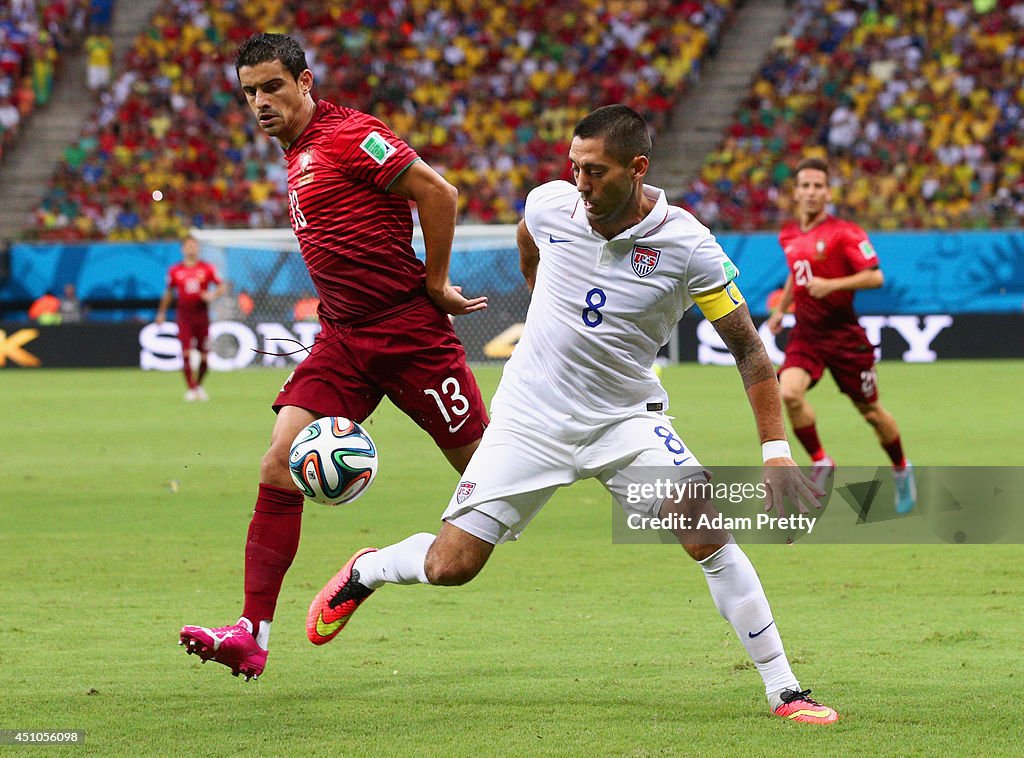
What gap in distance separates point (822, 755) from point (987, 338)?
67.0ft

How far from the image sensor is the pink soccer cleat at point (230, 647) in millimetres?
4891

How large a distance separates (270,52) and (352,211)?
0.65 meters

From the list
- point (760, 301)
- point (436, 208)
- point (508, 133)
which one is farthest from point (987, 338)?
point (436, 208)

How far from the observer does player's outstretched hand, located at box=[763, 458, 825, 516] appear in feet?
14.5

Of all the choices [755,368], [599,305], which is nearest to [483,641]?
[599,305]

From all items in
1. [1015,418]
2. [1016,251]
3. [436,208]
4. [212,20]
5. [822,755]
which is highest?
[436,208]

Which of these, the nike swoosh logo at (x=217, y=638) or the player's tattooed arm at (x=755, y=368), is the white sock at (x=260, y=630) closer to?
the nike swoosh logo at (x=217, y=638)

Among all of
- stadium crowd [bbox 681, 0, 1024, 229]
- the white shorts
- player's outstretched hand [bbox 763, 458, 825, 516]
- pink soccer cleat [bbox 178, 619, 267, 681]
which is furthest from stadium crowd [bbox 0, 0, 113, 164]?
player's outstretched hand [bbox 763, 458, 825, 516]

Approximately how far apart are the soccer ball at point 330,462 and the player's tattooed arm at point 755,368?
1415mm

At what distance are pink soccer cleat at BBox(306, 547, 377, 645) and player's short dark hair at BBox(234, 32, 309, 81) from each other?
182cm

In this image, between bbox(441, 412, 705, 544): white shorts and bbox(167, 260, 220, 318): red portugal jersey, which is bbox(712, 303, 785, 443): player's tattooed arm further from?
bbox(167, 260, 220, 318): red portugal jersey

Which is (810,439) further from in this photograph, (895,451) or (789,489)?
(789,489)

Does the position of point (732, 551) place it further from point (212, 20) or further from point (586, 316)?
point (212, 20)

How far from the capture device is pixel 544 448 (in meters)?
4.96
